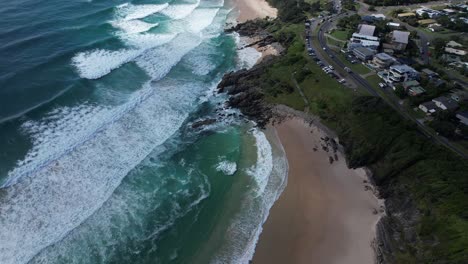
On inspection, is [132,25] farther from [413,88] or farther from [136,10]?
[413,88]

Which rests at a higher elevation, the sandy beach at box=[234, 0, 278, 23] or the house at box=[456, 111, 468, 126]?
the sandy beach at box=[234, 0, 278, 23]

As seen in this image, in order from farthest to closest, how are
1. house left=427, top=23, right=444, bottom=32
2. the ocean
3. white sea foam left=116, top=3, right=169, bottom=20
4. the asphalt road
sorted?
white sea foam left=116, top=3, right=169, bottom=20
house left=427, top=23, right=444, bottom=32
the asphalt road
the ocean

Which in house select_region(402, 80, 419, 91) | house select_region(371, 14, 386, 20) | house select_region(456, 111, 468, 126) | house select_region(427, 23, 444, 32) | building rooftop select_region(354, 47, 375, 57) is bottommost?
house select_region(456, 111, 468, 126)

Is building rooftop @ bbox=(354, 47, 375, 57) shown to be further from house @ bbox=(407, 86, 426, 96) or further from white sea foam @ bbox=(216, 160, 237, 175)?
white sea foam @ bbox=(216, 160, 237, 175)

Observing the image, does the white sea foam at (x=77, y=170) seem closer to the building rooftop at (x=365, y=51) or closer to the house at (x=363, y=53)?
the house at (x=363, y=53)

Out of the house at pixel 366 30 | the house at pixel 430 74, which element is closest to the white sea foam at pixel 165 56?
the house at pixel 366 30

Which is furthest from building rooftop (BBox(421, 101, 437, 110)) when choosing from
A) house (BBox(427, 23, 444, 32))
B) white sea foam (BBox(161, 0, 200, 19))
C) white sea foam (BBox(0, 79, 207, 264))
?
white sea foam (BBox(161, 0, 200, 19))

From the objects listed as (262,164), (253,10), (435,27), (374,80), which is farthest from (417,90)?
(253,10)
